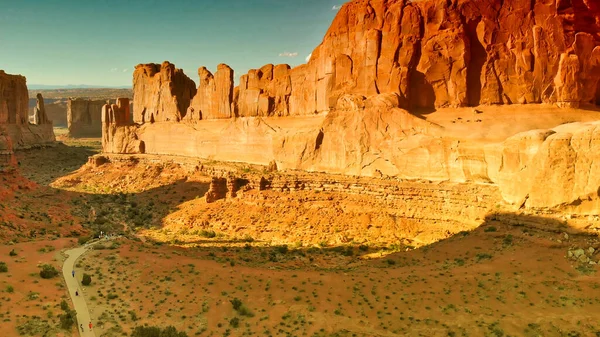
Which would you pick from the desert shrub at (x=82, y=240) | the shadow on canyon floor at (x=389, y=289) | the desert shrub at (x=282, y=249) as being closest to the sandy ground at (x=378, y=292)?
the shadow on canyon floor at (x=389, y=289)

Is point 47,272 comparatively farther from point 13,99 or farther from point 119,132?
point 13,99

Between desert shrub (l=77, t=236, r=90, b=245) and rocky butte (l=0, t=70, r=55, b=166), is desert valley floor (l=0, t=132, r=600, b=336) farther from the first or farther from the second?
rocky butte (l=0, t=70, r=55, b=166)

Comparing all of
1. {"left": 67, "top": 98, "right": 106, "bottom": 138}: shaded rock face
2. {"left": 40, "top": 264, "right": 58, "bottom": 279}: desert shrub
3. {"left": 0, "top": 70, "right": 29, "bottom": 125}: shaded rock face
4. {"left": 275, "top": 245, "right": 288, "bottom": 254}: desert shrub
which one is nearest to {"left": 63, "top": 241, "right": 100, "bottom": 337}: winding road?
{"left": 40, "top": 264, "right": 58, "bottom": 279}: desert shrub

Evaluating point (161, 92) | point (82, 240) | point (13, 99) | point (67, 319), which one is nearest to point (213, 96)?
point (161, 92)

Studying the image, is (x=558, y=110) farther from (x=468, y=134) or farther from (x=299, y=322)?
(x=299, y=322)

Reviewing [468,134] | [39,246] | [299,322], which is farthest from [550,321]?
[39,246]
